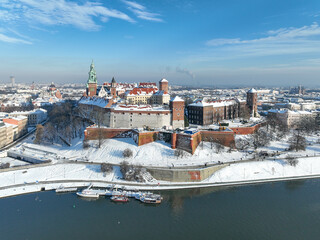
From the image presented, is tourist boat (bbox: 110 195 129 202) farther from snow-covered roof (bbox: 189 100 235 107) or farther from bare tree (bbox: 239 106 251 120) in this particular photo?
bare tree (bbox: 239 106 251 120)

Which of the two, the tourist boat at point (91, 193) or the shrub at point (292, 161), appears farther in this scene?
the shrub at point (292, 161)

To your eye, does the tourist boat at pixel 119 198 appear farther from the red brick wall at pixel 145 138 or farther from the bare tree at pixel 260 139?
the bare tree at pixel 260 139

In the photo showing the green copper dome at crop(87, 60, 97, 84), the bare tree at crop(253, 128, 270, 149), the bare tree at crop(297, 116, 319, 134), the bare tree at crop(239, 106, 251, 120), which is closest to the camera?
the bare tree at crop(253, 128, 270, 149)

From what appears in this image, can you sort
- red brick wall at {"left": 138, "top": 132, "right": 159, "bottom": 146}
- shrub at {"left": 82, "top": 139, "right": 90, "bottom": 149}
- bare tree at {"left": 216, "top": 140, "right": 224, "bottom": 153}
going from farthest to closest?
shrub at {"left": 82, "top": 139, "right": 90, "bottom": 149}
red brick wall at {"left": 138, "top": 132, "right": 159, "bottom": 146}
bare tree at {"left": 216, "top": 140, "right": 224, "bottom": 153}

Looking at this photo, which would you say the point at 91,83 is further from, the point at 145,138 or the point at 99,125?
the point at 145,138

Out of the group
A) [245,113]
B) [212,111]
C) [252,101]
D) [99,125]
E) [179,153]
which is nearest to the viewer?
[179,153]

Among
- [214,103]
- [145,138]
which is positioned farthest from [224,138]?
[214,103]

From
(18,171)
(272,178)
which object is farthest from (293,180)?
(18,171)

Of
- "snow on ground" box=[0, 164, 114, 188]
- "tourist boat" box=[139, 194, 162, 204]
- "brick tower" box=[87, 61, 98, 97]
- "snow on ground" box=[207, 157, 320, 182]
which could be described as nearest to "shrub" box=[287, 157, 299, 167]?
"snow on ground" box=[207, 157, 320, 182]

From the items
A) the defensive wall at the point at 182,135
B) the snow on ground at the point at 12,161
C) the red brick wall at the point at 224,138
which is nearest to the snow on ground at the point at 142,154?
the defensive wall at the point at 182,135
